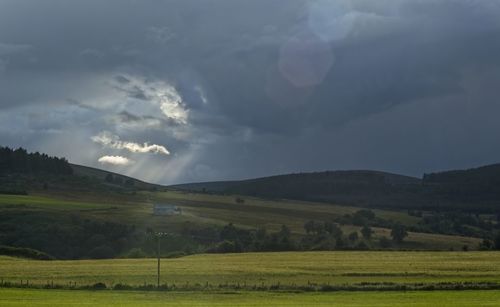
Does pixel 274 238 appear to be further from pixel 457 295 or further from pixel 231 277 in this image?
pixel 457 295

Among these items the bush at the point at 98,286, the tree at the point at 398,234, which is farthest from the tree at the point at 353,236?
the bush at the point at 98,286

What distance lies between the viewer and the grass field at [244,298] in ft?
174

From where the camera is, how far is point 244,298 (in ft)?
196

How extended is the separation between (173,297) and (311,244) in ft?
358

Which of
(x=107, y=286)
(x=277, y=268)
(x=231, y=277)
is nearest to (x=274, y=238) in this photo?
(x=277, y=268)

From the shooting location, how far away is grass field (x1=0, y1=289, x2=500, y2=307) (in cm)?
5303

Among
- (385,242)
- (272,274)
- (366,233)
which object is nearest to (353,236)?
(385,242)

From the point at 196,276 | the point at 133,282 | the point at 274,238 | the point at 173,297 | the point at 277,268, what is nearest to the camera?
the point at 173,297

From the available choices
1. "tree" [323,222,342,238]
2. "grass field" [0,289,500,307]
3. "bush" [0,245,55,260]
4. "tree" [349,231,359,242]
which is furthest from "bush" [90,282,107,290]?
"tree" [323,222,342,238]

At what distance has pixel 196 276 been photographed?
271 feet

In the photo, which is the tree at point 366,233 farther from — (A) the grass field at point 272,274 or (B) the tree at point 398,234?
(A) the grass field at point 272,274

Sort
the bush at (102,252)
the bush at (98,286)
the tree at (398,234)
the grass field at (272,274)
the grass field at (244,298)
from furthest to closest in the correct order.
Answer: the tree at (398,234) < the bush at (102,252) < the grass field at (272,274) < the bush at (98,286) < the grass field at (244,298)

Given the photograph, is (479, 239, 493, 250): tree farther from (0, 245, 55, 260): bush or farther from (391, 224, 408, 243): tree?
(0, 245, 55, 260): bush

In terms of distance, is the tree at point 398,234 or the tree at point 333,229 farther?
the tree at point 398,234
